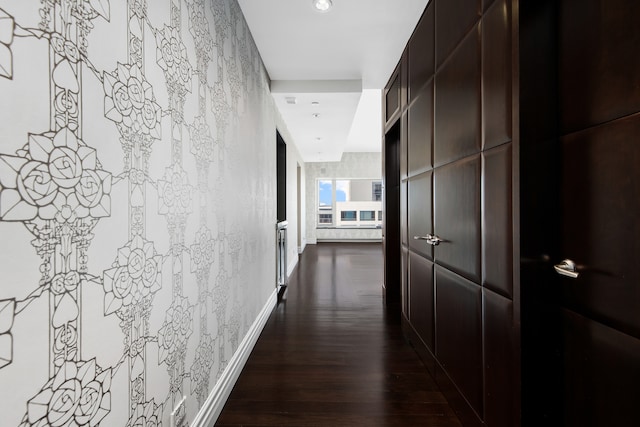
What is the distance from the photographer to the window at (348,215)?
975cm

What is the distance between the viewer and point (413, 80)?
2.26m

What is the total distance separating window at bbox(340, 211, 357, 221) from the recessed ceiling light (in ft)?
25.7

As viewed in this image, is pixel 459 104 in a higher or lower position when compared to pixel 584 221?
higher

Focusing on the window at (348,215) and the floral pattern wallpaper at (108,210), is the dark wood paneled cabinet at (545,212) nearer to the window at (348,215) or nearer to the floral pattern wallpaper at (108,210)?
the floral pattern wallpaper at (108,210)

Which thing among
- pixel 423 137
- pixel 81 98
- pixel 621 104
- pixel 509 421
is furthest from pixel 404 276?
pixel 81 98

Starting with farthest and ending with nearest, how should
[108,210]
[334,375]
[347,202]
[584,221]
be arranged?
1. [347,202]
2. [334,375]
3. [584,221]
4. [108,210]

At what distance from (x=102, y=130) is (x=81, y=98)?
0.09 metres

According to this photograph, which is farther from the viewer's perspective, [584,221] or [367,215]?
[367,215]

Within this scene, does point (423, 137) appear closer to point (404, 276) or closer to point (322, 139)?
point (404, 276)

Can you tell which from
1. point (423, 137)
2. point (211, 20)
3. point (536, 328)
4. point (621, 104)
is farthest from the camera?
point (423, 137)

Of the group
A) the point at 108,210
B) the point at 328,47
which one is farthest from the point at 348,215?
the point at 108,210

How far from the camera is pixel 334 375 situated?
6.47ft

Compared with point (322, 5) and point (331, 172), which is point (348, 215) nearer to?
point (331, 172)

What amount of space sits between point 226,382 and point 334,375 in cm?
74
